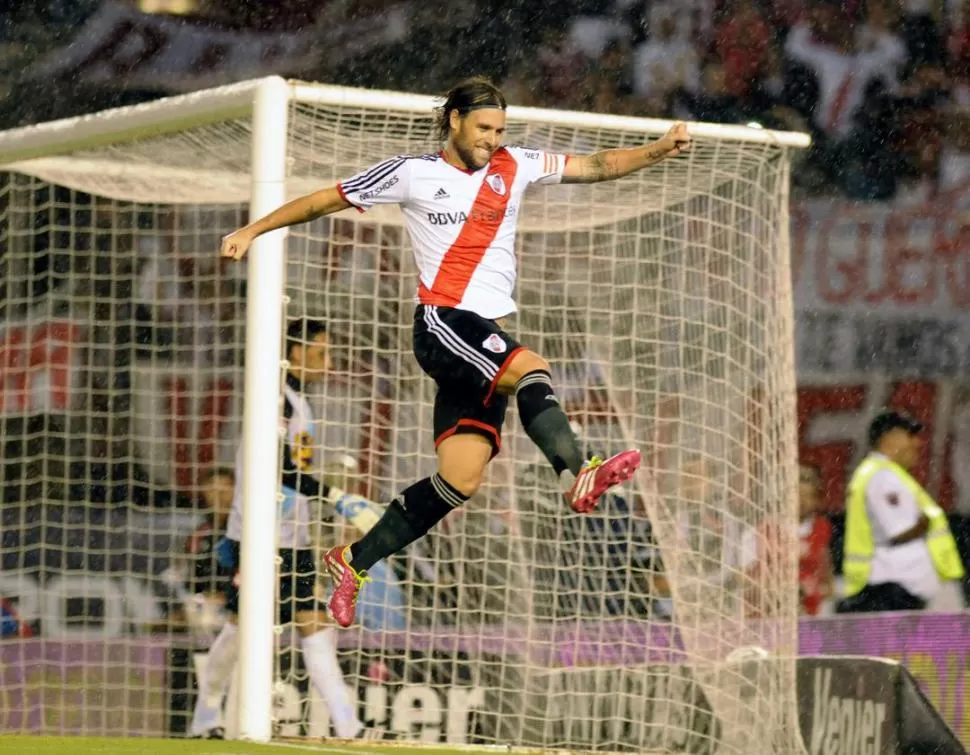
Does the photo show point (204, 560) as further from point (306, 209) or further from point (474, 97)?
point (474, 97)

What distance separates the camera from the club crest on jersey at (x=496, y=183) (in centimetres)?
653

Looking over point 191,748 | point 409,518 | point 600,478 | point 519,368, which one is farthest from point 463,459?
point 191,748

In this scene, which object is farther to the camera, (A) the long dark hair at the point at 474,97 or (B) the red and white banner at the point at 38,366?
(B) the red and white banner at the point at 38,366

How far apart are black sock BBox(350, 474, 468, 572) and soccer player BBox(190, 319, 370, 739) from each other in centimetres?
173

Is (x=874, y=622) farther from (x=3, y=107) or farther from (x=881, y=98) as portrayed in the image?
(x=3, y=107)

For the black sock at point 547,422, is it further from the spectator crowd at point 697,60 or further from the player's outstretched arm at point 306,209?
the spectator crowd at point 697,60

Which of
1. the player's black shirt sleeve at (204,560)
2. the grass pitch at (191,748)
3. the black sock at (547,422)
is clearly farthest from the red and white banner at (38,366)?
the black sock at (547,422)

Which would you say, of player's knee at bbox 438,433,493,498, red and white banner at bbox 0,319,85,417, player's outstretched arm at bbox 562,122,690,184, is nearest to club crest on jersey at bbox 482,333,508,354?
player's knee at bbox 438,433,493,498

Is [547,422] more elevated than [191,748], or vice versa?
[547,422]

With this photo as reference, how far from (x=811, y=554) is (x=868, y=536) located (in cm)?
93

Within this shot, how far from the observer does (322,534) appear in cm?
952

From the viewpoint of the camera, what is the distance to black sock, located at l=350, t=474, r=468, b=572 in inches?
257

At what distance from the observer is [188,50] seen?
44.8 ft

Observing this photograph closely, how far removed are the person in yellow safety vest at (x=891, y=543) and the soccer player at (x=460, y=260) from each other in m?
4.85
